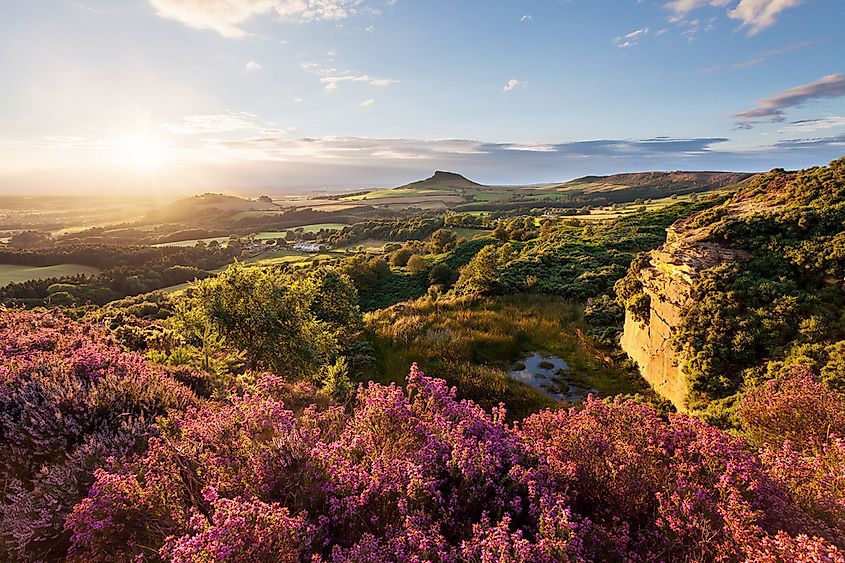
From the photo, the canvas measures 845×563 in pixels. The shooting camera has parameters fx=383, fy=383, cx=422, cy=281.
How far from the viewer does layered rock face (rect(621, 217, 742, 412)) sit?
1345 cm

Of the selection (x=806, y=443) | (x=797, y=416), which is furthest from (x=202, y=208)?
(x=806, y=443)

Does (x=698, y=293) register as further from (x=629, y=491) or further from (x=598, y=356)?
(x=629, y=491)

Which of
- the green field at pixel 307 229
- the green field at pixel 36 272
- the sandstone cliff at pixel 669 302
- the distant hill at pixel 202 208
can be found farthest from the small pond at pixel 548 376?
the distant hill at pixel 202 208

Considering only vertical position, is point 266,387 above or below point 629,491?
above

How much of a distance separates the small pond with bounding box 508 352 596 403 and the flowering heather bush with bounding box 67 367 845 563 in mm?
10445

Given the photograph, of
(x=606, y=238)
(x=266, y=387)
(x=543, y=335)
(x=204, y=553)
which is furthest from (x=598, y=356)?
(x=606, y=238)

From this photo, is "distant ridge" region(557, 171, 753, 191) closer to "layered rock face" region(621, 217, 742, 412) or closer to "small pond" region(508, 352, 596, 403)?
"layered rock face" region(621, 217, 742, 412)

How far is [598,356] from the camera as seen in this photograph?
58.3ft

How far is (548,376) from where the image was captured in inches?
615

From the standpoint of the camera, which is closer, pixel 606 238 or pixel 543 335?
pixel 543 335

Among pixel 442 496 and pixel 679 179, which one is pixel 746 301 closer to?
pixel 442 496

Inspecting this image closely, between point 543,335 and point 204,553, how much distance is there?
1895 cm

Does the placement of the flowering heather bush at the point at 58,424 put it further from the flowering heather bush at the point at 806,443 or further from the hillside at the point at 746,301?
the hillside at the point at 746,301

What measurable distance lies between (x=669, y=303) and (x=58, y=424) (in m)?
16.8
